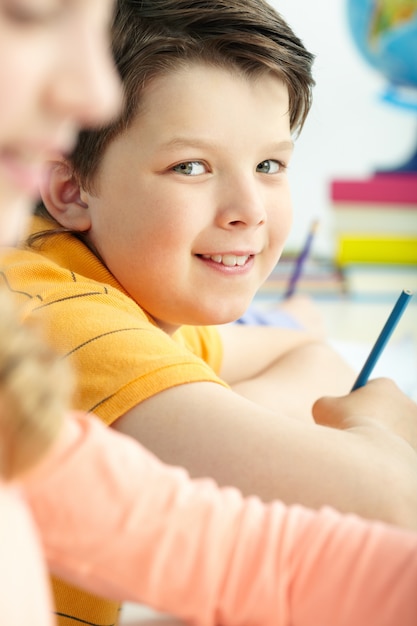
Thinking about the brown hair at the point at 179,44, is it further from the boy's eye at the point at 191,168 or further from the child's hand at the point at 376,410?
the child's hand at the point at 376,410

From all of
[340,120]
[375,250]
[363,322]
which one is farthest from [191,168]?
[340,120]

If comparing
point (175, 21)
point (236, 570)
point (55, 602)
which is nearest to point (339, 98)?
point (175, 21)

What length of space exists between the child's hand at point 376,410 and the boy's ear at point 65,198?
0.78 ft

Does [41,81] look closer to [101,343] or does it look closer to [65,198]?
[101,343]

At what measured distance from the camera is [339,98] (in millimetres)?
2494

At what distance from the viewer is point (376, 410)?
733mm

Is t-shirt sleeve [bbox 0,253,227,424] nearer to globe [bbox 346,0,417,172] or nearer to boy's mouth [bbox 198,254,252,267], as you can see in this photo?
boy's mouth [bbox 198,254,252,267]

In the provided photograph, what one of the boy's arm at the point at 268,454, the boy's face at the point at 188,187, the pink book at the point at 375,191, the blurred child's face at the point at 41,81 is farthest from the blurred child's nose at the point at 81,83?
the pink book at the point at 375,191

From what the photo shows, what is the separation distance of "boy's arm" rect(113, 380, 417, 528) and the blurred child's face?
271 mm

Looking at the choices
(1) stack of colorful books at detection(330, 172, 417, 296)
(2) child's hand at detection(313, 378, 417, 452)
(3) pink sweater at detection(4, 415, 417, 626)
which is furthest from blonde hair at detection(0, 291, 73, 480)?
(1) stack of colorful books at detection(330, 172, 417, 296)

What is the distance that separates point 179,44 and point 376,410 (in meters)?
0.30

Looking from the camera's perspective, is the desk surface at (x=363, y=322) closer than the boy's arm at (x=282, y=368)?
No

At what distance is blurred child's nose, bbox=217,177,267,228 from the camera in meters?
0.75

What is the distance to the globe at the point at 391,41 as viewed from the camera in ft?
6.60
